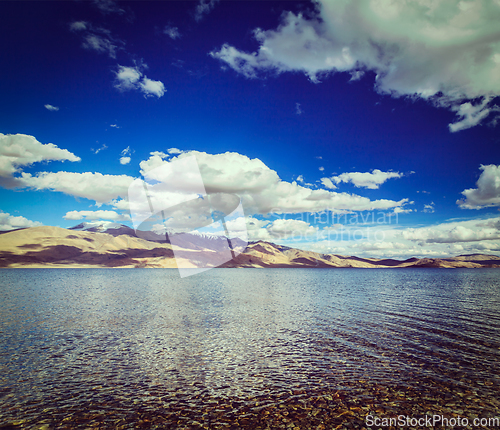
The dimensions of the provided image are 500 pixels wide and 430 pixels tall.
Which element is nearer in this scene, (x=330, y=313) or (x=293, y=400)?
(x=293, y=400)

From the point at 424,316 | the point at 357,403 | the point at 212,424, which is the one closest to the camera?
the point at 212,424

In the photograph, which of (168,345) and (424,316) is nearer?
(168,345)

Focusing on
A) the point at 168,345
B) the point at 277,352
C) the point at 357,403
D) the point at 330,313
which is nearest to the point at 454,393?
the point at 357,403

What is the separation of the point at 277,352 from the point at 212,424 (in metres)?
10.5

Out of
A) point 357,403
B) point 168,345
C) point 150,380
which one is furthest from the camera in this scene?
point 168,345

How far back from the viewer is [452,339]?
25859mm

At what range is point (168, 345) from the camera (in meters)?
23.3

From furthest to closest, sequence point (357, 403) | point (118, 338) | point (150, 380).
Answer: point (118, 338) → point (150, 380) → point (357, 403)

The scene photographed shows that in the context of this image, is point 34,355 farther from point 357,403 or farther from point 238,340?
point 357,403

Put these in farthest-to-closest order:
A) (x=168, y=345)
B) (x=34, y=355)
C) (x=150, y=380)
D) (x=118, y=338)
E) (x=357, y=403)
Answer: (x=118, y=338)
(x=168, y=345)
(x=34, y=355)
(x=150, y=380)
(x=357, y=403)

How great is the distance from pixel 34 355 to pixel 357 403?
22.1 metres

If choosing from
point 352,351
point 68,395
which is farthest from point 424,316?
point 68,395

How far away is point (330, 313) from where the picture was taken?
128ft

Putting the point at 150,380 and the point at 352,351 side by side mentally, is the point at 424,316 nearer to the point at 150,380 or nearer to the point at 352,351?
the point at 352,351
